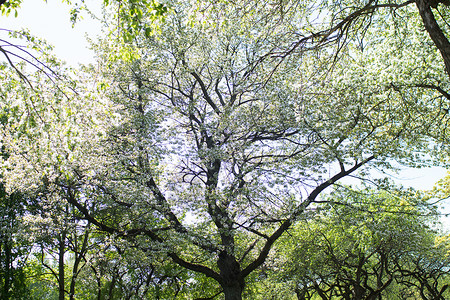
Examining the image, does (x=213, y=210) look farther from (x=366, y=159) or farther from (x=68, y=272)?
(x=68, y=272)

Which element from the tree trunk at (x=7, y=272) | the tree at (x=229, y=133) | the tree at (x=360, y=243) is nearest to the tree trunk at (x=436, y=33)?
the tree at (x=229, y=133)

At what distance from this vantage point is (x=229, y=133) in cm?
1416

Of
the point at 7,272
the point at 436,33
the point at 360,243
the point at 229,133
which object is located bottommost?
the point at 436,33

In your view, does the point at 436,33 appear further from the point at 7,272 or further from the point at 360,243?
the point at 7,272

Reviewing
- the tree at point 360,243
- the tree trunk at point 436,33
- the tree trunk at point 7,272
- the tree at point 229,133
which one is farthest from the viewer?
the tree trunk at point 7,272

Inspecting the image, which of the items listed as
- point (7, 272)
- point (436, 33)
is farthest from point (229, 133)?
point (7, 272)

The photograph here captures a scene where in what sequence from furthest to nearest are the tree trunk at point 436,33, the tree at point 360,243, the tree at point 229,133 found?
the tree at point 360,243 → the tree at point 229,133 → the tree trunk at point 436,33

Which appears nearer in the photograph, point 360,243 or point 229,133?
point 229,133

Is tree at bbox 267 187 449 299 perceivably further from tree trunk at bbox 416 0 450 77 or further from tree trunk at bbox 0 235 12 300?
tree trunk at bbox 0 235 12 300

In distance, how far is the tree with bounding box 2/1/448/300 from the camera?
1105cm

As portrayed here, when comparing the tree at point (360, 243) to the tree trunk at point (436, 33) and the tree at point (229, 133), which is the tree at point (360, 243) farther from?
the tree trunk at point (436, 33)

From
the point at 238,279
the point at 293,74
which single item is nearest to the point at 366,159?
the point at 293,74

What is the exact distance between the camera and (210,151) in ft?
44.9

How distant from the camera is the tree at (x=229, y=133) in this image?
36.3 ft
